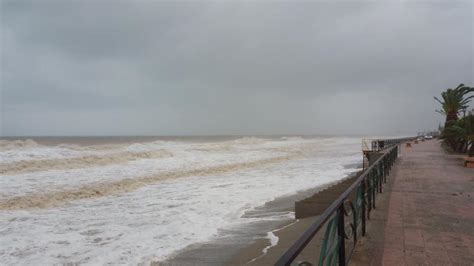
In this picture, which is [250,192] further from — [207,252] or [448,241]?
[448,241]

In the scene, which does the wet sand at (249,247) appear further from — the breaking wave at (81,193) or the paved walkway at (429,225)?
the breaking wave at (81,193)

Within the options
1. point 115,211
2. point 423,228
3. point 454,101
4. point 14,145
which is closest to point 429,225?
point 423,228

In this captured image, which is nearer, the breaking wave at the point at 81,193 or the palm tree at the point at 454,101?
the breaking wave at the point at 81,193

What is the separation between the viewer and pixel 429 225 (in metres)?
6.34

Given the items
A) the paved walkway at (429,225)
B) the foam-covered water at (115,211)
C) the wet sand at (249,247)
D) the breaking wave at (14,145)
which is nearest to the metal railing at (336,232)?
the paved walkway at (429,225)

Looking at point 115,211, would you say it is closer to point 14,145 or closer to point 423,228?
point 423,228

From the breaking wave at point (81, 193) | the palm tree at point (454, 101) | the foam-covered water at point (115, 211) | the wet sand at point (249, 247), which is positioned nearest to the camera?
the wet sand at point (249, 247)

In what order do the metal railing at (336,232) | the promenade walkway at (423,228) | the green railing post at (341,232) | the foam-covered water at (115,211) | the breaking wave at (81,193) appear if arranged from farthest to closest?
the breaking wave at (81,193), the foam-covered water at (115,211), the promenade walkway at (423,228), the green railing post at (341,232), the metal railing at (336,232)

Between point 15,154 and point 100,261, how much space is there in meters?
28.6

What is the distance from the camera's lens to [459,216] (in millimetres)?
7039

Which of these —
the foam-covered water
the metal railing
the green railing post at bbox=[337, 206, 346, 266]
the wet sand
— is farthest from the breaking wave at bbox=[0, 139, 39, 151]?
the green railing post at bbox=[337, 206, 346, 266]

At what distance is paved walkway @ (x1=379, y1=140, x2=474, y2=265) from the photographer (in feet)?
15.5

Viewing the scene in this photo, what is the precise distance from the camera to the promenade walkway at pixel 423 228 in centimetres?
469

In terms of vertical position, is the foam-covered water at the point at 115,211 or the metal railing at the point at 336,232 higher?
the metal railing at the point at 336,232
